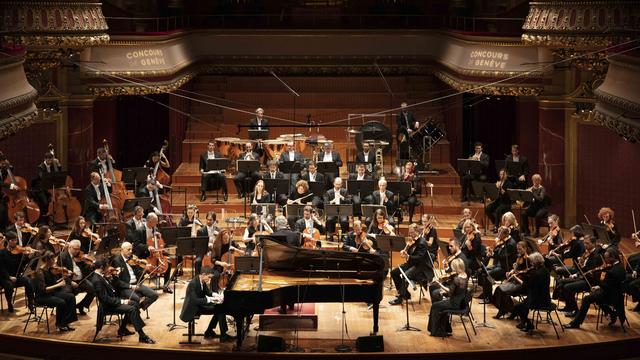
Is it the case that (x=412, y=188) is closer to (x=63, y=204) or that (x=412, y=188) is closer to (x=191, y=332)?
(x=63, y=204)

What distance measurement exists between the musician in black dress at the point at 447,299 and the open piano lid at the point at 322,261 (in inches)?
31.6

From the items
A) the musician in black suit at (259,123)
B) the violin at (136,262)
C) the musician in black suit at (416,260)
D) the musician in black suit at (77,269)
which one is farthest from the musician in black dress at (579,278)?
the musician in black suit at (259,123)

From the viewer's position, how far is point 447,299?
1488 centimetres

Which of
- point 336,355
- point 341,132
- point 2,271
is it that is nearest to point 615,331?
point 336,355

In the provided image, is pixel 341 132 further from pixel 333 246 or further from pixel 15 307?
pixel 15 307

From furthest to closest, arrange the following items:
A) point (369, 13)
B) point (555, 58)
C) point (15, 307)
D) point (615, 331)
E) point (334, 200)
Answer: point (369, 13) → point (555, 58) → point (334, 200) → point (15, 307) → point (615, 331)

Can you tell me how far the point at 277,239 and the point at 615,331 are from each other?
174 inches

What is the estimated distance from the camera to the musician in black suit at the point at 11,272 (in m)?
15.3

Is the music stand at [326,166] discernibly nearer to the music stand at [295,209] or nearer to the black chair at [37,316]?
the music stand at [295,209]

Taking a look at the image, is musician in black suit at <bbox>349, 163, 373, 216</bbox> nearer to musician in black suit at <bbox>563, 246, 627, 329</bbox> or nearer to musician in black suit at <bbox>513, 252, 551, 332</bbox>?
musician in black suit at <bbox>513, 252, 551, 332</bbox>

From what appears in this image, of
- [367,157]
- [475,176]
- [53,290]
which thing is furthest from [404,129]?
[53,290]

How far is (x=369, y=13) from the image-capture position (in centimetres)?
2594

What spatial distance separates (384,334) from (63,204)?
22.4 ft

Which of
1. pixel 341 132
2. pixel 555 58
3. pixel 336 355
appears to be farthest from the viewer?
pixel 341 132
